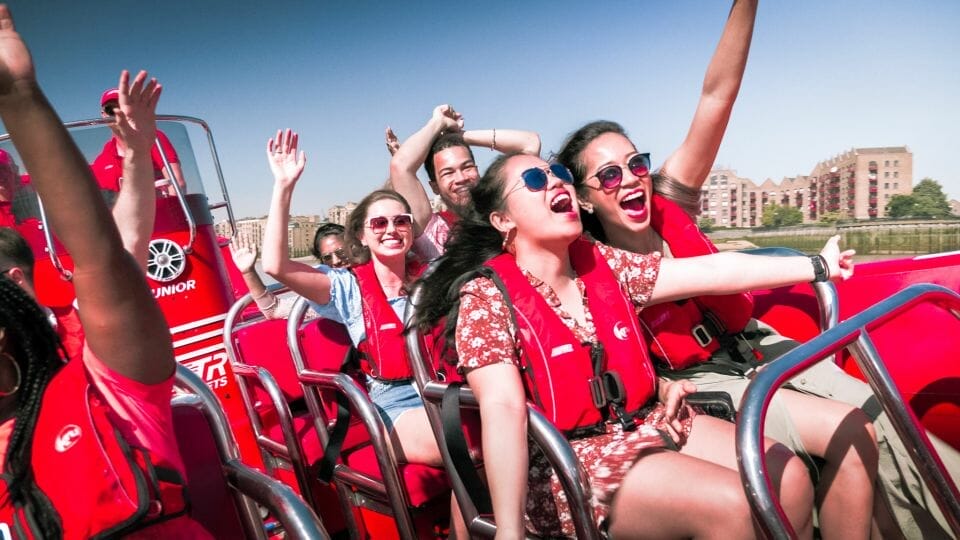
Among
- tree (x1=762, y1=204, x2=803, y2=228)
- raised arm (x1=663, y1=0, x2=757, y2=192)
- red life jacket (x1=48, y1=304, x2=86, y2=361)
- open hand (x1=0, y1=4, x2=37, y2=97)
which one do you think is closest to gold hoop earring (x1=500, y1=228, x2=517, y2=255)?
raised arm (x1=663, y1=0, x2=757, y2=192)

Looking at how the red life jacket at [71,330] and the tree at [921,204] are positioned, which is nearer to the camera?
the red life jacket at [71,330]

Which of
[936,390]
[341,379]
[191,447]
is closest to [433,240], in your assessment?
[341,379]

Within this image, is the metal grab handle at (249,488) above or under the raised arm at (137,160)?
under

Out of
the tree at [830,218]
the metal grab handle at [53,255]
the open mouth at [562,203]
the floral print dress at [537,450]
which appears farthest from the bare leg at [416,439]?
the tree at [830,218]

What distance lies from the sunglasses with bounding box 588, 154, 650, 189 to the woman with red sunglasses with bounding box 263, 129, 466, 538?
1005mm

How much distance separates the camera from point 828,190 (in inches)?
3349

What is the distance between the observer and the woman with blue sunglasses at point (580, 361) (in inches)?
59.2

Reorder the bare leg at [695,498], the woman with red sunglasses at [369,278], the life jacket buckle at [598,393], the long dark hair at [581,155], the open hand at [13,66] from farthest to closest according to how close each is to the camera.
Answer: the woman with red sunglasses at [369,278] < the long dark hair at [581,155] < the life jacket buckle at [598,393] < the bare leg at [695,498] < the open hand at [13,66]

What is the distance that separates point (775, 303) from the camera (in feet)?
8.05

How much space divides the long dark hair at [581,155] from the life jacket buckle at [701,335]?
0.47 meters

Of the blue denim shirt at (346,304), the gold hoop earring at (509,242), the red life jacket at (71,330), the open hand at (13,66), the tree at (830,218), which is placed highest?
the open hand at (13,66)

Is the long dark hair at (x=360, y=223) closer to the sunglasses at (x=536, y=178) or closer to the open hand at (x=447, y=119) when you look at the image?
the open hand at (x=447, y=119)

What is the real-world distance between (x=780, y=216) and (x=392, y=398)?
317 ft

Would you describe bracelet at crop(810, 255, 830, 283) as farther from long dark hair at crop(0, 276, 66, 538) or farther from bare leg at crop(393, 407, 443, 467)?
long dark hair at crop(0, 276, 66, 538)
